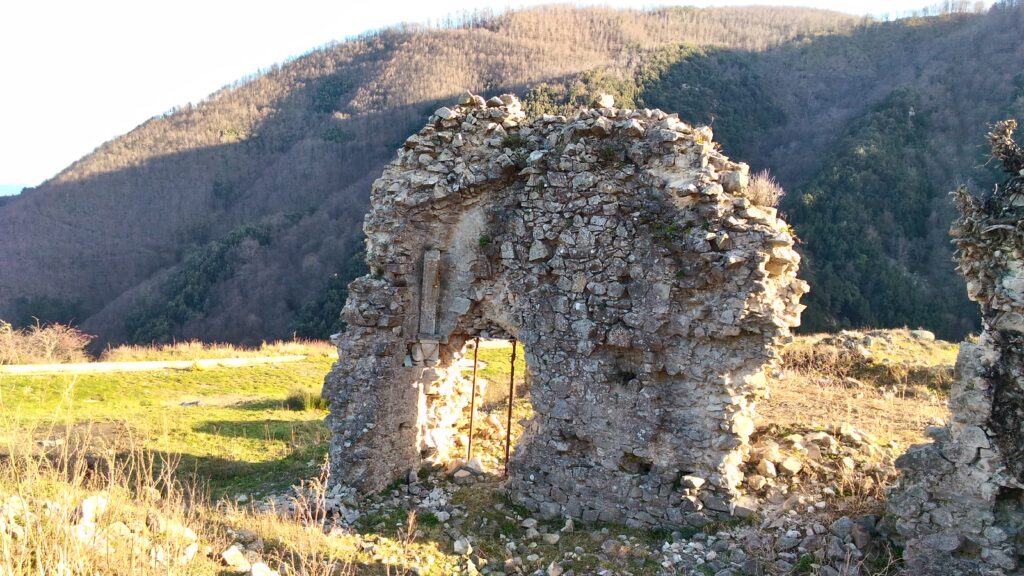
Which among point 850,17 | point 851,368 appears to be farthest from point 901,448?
point 850,17

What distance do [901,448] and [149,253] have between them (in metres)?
54.8

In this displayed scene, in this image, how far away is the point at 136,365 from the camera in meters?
20.2

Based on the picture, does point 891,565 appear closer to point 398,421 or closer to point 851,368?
A: point 398,421

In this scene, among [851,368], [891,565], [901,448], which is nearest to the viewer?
[891,565]

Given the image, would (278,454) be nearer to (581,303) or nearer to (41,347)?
(581,303)

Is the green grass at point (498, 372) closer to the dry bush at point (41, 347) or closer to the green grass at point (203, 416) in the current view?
the green grass at point (203, 416)

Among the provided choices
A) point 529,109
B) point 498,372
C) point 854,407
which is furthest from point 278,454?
point 529,109

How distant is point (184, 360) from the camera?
2175 cm

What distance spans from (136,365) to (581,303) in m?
A: 18.6

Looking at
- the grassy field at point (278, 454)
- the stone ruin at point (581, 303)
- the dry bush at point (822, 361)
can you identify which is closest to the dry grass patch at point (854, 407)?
the grassy field at point (278, 454)

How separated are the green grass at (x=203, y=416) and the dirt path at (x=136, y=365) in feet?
2.57

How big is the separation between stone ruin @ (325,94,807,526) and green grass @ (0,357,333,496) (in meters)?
2.54

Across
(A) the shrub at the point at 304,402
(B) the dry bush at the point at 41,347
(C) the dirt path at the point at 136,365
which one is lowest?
(B) the dry bush at the point at 41,347

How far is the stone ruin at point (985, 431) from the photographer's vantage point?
4.69 m
